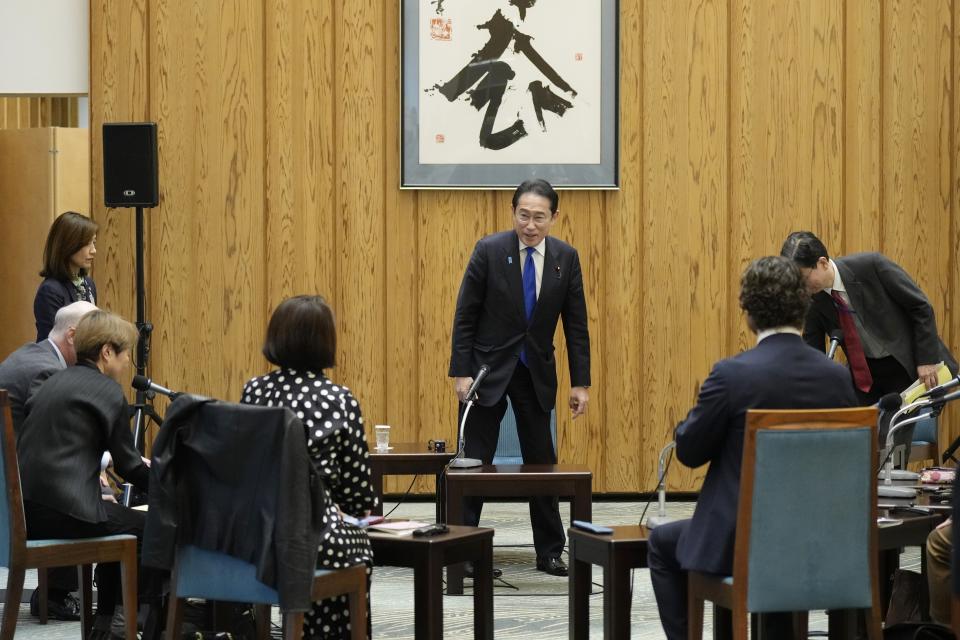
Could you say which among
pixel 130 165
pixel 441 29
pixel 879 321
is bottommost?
pixel 879 321

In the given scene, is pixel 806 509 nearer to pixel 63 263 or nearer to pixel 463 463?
pixel 463 463

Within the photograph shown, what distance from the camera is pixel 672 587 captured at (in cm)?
328

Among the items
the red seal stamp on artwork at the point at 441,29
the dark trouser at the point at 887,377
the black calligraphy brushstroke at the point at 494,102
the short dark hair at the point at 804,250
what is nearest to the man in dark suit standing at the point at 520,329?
the short dark hair at the point at 804,250

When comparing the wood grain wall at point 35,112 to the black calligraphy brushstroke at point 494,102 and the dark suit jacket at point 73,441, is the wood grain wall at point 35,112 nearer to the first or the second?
the black calligraphy brushstroke at point 494,102

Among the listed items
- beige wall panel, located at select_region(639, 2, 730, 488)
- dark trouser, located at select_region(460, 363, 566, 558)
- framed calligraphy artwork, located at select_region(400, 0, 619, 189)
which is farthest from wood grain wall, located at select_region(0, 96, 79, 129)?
dark trouser, located at select_region(460, 363, 566, 558)

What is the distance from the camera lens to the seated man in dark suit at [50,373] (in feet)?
13.3

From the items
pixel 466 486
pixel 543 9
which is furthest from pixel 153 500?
pixel 543 9

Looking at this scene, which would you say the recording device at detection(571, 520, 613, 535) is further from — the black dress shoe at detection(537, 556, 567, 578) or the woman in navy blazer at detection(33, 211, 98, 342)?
the woman in navy blazer at detection(33, 211, 98, 342)

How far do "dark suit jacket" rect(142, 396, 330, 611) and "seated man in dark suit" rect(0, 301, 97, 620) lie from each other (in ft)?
3.04

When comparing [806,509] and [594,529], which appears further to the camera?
[594,529]

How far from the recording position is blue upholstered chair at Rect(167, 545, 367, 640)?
10.1ft

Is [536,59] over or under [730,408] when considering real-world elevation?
over

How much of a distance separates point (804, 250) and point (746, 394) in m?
1.99

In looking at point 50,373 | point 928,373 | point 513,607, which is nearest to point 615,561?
point 513,607
